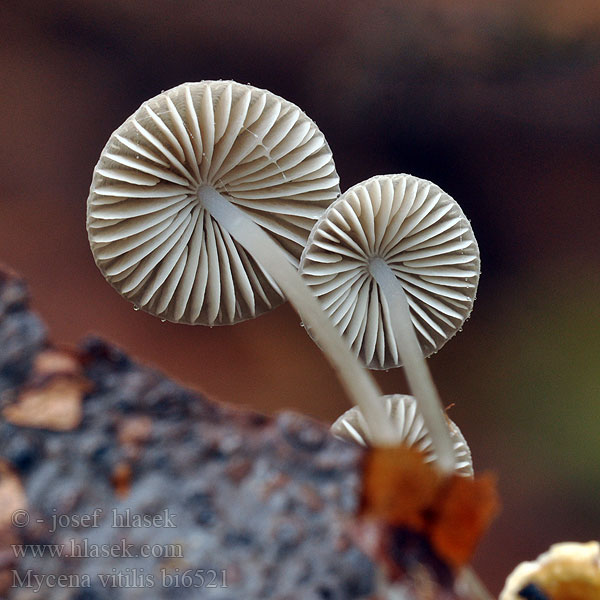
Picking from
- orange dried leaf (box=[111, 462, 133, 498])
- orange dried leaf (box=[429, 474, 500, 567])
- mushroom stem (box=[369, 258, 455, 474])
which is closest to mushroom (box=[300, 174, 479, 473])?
mushroom stem (box=[369, 258, 455, 474])

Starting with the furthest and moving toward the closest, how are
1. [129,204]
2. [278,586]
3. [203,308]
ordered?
[203,308] → [129,204] → [278,586]

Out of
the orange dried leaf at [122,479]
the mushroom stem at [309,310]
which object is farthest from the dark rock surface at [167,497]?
the mushroom stem at [309,310]

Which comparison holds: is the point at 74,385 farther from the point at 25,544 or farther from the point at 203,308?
the point at 203,308

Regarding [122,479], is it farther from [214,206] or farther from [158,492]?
[214,206]

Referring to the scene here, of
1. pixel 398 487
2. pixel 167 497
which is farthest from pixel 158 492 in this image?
pixel 398 487

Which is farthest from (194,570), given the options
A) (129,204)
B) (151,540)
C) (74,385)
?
(129,204)

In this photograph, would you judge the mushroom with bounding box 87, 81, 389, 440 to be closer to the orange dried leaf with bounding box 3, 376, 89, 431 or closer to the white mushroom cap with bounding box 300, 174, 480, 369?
the white mushroom cap with bounding box 300, 174, 480, 369
